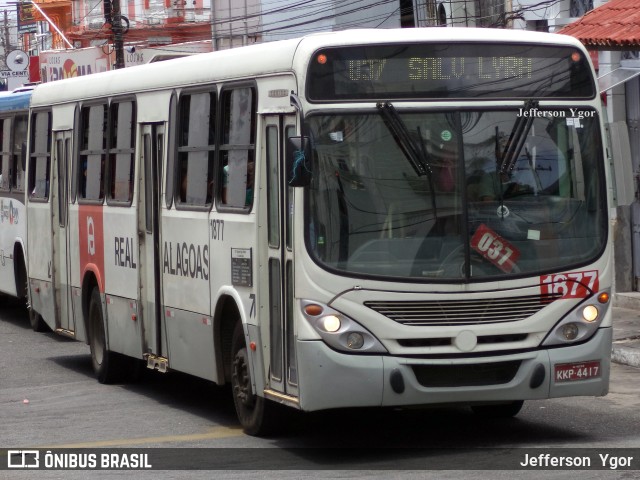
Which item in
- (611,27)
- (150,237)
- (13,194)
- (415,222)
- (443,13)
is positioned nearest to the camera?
(415,222)

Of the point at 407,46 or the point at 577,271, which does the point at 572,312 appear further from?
the point at 407,46

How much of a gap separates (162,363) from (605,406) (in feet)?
12.2

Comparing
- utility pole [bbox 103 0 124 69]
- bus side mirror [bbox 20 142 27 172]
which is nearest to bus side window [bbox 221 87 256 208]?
bus side mirror [bbox 20 142 27 172]

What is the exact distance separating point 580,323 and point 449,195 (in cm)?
123

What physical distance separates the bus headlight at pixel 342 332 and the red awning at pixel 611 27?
6.89 meters

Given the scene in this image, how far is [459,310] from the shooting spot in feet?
29.6

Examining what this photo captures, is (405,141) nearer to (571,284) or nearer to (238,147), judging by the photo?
(571,284)

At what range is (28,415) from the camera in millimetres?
11898

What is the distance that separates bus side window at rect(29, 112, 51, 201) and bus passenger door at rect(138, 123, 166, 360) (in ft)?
12.7

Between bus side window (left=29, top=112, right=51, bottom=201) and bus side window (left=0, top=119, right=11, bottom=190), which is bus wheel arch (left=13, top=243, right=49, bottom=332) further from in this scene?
bus side window (left=29, top=112, right=51, bottom=201)

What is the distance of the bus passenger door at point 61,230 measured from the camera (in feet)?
49.4

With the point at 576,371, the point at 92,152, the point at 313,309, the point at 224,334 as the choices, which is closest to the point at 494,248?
the point at 576,371

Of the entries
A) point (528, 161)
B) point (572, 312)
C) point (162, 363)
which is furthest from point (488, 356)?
point (162, 363)

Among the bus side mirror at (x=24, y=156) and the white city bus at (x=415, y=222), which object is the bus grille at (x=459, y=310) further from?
the bus side mirror at (x=24, y=156)
